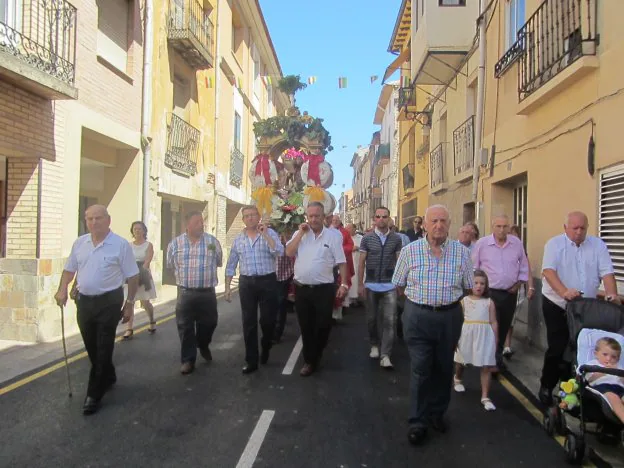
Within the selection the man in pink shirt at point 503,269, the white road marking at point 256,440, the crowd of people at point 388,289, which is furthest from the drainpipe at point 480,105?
the white road marking at point 256,440

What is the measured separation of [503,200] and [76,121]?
7903 mm

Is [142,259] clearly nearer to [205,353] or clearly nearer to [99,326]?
[205,353]

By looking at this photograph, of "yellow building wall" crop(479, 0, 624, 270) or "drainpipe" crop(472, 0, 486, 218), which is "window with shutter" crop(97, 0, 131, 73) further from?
"yellow building wall" crop(479, 0, 624, 270)

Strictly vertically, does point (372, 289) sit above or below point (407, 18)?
below

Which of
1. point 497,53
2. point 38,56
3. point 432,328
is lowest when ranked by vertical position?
point 432,328

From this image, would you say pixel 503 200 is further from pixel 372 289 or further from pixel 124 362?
pixel 124 362

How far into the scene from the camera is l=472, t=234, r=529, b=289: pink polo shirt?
6109mm

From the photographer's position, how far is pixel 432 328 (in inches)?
168

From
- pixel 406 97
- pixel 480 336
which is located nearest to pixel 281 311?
pixel 480 336

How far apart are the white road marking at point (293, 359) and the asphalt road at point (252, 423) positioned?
81 mm

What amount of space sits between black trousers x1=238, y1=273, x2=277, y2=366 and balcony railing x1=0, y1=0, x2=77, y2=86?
13.9ft

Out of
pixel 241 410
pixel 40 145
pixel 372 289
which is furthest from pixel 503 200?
pixel 40 145

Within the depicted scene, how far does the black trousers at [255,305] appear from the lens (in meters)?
6.11

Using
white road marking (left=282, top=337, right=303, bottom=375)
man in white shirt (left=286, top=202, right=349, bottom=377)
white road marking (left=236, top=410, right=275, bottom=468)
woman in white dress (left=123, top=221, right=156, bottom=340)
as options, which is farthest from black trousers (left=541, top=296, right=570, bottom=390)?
woman in white dress (left=123, top=221, right=156, bottom=340)
